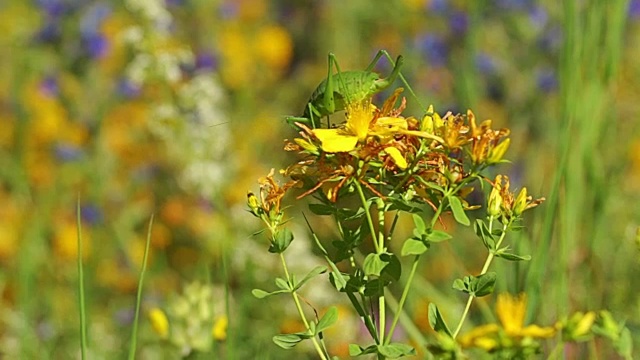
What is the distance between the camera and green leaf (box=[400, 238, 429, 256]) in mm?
769

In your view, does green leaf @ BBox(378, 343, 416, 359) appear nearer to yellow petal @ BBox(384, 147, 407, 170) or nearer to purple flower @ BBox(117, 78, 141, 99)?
yellow petal @ BBox(384, 147, 407, 170)

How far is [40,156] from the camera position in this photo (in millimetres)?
2723

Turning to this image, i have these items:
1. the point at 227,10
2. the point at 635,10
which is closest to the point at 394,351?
the point at 635,10

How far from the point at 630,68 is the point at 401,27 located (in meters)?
0.69

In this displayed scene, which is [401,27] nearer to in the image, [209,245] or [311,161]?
[209,245]

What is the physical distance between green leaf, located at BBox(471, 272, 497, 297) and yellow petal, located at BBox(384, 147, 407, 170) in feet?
0.36

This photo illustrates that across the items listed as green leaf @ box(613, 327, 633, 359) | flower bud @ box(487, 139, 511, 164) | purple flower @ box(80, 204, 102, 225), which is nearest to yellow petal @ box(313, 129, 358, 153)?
flower bud @ box(487, 139, 511, 164)

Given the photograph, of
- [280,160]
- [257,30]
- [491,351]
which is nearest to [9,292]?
[280,160]

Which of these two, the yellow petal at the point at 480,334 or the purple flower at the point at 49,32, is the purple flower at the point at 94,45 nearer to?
the purple flower at the point at 49,32

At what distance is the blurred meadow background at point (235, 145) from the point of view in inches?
60.2

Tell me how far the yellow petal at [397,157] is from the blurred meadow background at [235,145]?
0.37 meters

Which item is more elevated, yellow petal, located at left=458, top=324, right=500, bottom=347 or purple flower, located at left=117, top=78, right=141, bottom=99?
yellow petal, located at left=458, top=324, right=500, bottom=347

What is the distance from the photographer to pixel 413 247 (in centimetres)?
78

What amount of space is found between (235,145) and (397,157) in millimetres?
1931
